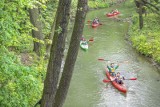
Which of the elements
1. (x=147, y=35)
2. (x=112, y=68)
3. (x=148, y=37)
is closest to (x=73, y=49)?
(x=112, y=68)

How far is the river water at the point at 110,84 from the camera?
14.8m

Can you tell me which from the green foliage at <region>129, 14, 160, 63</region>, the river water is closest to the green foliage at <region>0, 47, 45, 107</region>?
the river water

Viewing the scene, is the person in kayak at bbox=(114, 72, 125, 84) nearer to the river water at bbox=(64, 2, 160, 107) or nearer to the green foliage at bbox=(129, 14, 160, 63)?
the river water at bbox=(64, 2, 160, 107)

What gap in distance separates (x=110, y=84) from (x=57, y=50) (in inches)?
466

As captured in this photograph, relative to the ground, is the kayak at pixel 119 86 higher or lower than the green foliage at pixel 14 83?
lower

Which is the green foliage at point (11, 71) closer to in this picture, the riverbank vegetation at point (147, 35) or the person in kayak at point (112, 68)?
the person in kayak at point (112, 68)

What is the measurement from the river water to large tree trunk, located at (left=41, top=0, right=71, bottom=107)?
846 cm

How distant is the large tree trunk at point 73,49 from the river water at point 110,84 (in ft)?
25.3

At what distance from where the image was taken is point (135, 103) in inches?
577

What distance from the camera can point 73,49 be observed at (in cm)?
646

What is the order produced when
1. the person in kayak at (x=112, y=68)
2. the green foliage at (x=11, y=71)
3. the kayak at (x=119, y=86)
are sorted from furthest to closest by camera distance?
1. the person in kayak at (x=112, y=68)
2. the kayak at (x=119, y=86)
3. the green foliage at (x=11, y=71)

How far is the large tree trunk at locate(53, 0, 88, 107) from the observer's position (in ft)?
20.6

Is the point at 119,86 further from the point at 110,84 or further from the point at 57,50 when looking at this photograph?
the point at 57,50

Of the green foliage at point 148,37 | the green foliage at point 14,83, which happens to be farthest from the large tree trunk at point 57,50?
the green foliage at point 148,37
